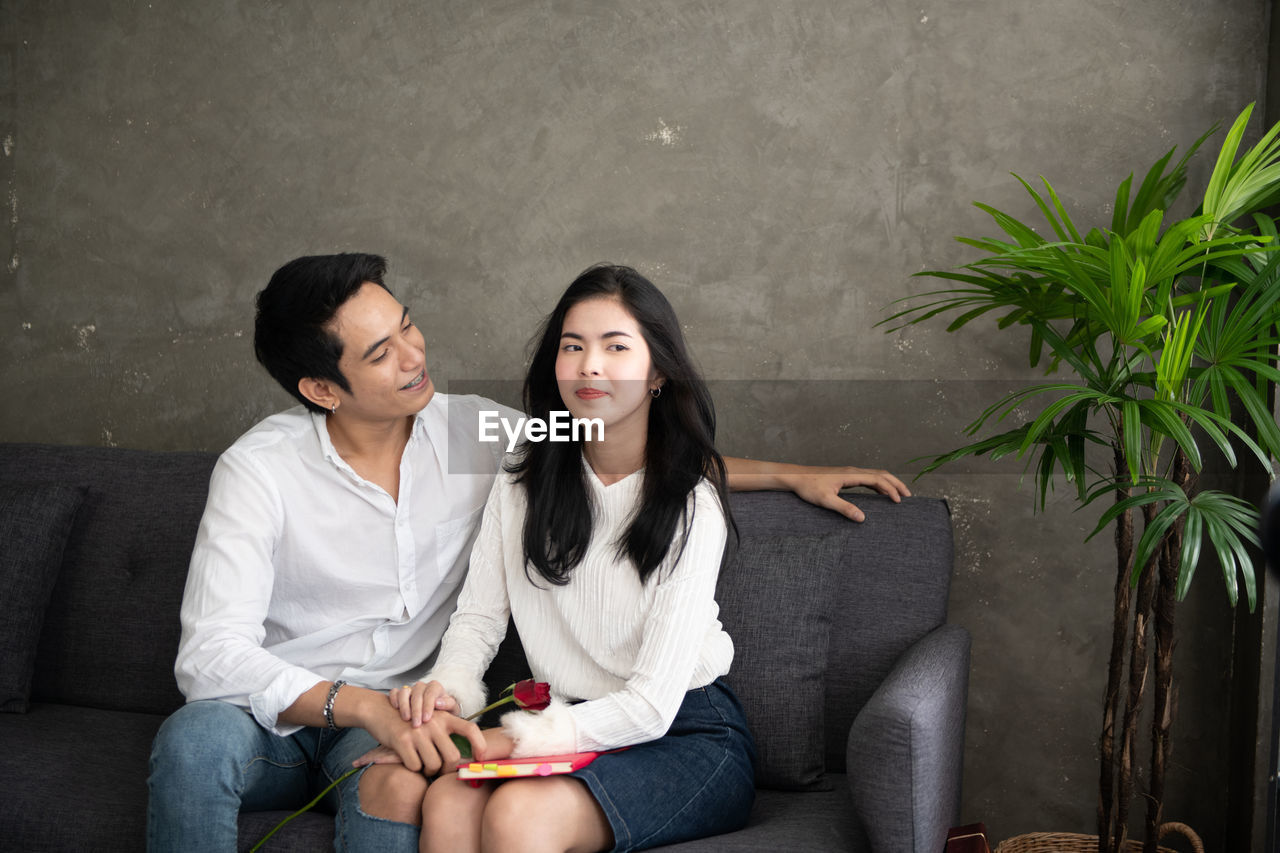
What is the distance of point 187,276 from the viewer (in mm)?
2527

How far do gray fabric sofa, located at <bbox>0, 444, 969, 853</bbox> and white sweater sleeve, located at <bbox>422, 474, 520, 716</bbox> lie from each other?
244 millimetres

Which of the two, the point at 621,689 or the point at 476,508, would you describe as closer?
the point at 621,689

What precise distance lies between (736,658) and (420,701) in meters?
0.56

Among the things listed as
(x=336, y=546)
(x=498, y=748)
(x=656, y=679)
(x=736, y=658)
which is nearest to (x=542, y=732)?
(x=498, y=748)

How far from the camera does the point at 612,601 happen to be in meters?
1.55

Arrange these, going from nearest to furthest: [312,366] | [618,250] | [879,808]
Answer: [879,808], [312,366], [618,250]

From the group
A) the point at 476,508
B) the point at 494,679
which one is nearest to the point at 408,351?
the point at 476,508

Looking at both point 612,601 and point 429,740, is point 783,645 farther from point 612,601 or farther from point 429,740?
point 429,740

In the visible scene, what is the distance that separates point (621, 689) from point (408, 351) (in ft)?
2.19

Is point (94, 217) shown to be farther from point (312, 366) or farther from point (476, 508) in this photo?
point (476, 508)

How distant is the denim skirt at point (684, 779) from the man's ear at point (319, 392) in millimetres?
778

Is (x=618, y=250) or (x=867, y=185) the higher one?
(x=867, y=185)

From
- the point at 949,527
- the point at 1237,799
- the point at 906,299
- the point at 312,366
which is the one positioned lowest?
the point at 1237,799

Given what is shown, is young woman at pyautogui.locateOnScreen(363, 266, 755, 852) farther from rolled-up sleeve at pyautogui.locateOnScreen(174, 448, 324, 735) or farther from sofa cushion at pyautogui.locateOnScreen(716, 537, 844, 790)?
rolled-up sleeve at pyautogui.locateOnScreen(174, 448, 324, 735)
